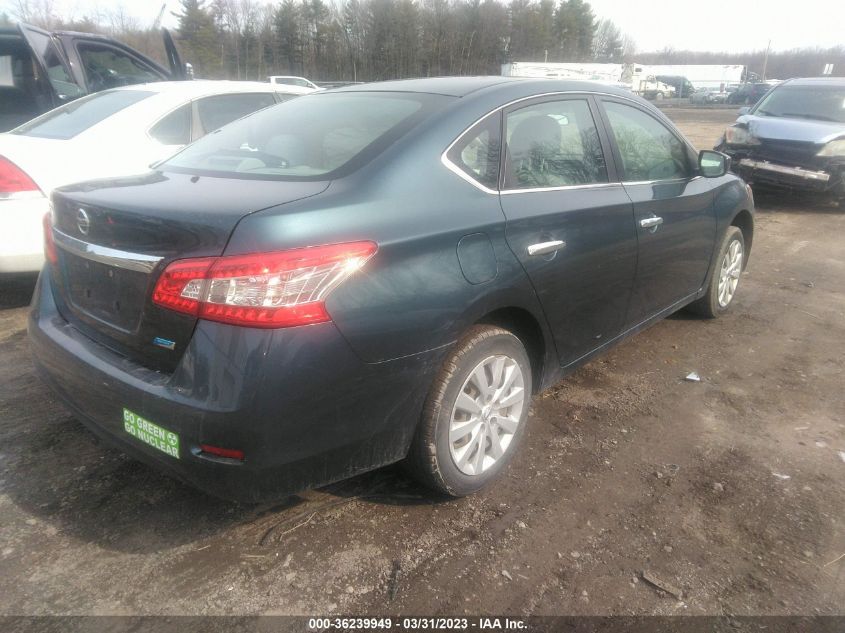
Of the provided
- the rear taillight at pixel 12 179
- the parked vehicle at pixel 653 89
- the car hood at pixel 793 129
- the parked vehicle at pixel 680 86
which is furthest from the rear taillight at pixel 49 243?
the parked vehicle at pixel 680 86

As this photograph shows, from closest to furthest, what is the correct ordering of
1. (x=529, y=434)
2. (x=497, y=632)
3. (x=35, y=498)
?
(x=497, y=632) → (x=35, y=498) → (x=529, y=434)

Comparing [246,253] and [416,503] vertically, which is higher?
[246,253]

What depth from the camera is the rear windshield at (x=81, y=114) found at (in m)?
4.76

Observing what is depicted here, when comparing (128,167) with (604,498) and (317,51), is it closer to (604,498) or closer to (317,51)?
(604,498)

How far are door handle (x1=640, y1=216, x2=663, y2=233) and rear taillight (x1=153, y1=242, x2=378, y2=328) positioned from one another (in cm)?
195

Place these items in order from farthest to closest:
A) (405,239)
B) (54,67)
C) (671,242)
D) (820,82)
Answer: (820,82) → (54,67) → (671,242) → (405,239)

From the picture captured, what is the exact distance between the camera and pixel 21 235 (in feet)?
13.6

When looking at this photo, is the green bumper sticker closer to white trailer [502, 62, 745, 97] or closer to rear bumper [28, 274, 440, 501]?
rear bumper [28, 274, 440, 501]

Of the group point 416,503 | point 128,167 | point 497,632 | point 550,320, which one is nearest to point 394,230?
point 550,320

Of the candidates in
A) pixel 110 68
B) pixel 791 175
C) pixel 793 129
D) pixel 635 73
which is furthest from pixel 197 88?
pixel 635 73

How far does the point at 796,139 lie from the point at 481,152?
7.90 meters

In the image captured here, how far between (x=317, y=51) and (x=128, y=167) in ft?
190

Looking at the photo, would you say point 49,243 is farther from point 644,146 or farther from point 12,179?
point 644,146

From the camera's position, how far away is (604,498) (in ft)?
8.62
